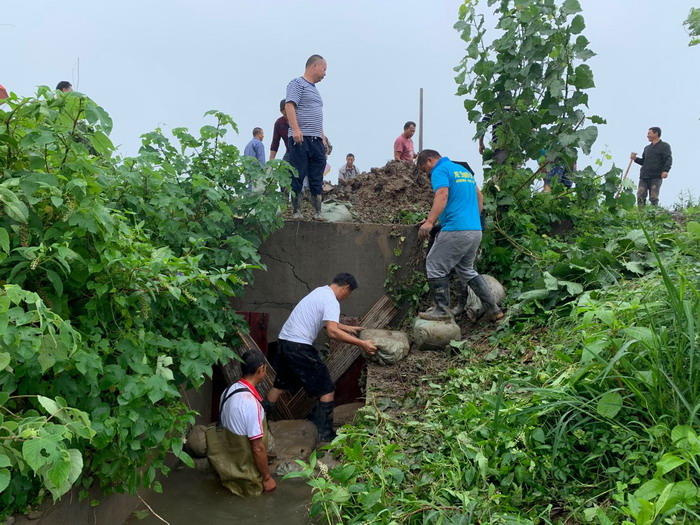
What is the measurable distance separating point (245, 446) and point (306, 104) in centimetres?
358

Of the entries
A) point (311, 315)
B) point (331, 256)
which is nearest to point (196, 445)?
point (311, 315)

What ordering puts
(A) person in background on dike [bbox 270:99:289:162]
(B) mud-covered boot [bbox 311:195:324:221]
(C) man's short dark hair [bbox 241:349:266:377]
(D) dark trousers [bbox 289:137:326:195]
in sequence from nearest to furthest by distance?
(C) man's short dark hair [bbox 241:349:266:377] < (D) dark trousers [bbox 289:137:326:195] < (B) mud-covered boot [bbox 311:195:324:221] < (A) person in background on dike [bbox 270:99:289:162]

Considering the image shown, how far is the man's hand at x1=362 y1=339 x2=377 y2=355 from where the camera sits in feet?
16.8

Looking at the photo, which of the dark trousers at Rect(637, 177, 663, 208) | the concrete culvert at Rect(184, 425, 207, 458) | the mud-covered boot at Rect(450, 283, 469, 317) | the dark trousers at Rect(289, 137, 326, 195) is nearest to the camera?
the concrete culvert at Rect(184, 425, 207, 458)

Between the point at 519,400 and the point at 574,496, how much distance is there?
66 centimetres

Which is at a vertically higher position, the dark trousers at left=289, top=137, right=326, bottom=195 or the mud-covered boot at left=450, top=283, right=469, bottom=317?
the dark trousers at left=289, top=137, right=326, bottom=195

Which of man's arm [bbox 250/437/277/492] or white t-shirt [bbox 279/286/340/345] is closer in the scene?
man's arm [bbox 250/437/277/492]

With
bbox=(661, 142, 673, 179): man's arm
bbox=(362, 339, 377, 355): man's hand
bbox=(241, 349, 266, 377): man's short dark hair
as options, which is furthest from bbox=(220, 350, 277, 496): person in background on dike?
bbox=(661, 142, 673, 179): man's arm

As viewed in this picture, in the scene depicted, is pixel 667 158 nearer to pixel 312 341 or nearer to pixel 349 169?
pixel 349 169

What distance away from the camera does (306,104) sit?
5.91 m

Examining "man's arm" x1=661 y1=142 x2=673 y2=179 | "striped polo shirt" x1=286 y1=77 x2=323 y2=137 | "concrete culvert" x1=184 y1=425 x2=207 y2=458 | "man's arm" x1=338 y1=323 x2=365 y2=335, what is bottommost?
"concrete culvert" x1=184 y1=425 x2=207 y2=458

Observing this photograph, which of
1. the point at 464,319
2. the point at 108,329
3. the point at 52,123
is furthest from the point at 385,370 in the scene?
the point at 52,123

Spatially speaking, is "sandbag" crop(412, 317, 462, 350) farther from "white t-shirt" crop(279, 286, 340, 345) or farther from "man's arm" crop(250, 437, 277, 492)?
"man's arm" crop(250, 437, 277, 492)

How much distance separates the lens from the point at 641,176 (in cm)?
988
